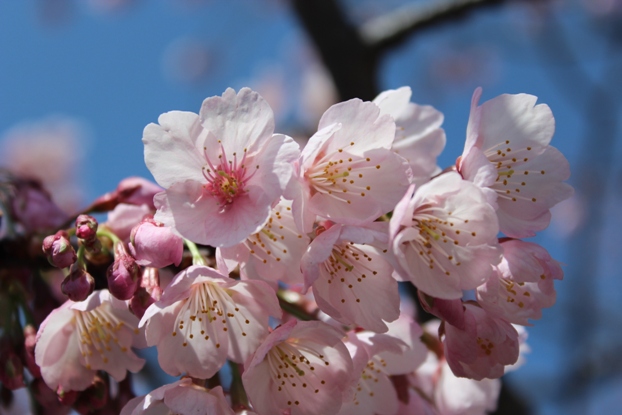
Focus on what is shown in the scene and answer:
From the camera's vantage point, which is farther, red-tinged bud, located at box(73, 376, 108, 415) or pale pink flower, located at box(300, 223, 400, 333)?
red-tinged bud, located at box(73, 376, 108, 415)

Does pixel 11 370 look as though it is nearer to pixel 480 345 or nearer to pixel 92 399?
pixel 92 399

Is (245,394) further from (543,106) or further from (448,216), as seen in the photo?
(543,106)

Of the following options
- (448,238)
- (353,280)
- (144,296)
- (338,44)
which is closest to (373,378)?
(353,280)

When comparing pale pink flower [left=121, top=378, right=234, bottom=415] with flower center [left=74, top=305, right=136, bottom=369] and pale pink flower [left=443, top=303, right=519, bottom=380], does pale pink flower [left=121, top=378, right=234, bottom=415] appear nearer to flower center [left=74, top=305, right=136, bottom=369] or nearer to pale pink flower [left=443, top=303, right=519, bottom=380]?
flower center [left=74, top=305, right=136, bottom=369]

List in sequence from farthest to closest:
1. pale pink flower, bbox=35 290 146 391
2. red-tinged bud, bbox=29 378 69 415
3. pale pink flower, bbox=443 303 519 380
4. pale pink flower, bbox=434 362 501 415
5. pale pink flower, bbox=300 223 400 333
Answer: pale pink flower, bbox=434 362 501 415 < red-tinged bud, bbox=29 378 69 415 < pale pink flower, bbox=35 290 146 391 < pale pink flower, bbox=443 303 519 380 < pale pink flower, bbox=300 223 400 333

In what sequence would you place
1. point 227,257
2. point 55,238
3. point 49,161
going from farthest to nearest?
1. point 49,161
2. point 55,238
3. point 227,257

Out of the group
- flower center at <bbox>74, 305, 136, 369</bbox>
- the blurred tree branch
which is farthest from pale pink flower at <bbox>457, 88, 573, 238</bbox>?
the blurred tree branch

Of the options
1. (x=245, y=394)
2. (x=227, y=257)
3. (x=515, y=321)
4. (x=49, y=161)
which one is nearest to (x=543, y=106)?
(x=515, y=321)
